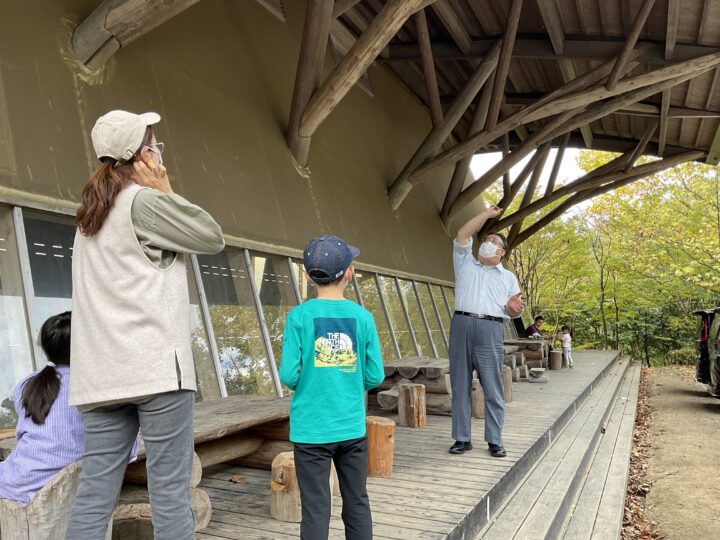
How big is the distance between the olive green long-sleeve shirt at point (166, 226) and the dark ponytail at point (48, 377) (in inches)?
21.7

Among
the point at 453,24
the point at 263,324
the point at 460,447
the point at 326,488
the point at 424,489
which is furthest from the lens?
the point at 453,24

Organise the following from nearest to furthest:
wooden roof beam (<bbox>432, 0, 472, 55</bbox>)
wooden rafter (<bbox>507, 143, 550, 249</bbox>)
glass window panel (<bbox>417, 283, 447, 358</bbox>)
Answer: wooden roof beam (<bbox>432, 0, 472, 55</bbox>) → glass window panel (<bbox>417, 283, 447, 358</bbox>) → wooden rafter (<bbox>507, 143, 550, 249</bbox>)

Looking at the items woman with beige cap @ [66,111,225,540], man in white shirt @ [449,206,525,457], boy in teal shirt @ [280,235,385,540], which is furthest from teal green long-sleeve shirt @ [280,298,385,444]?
man in white shirt @ [449,206,525,457]

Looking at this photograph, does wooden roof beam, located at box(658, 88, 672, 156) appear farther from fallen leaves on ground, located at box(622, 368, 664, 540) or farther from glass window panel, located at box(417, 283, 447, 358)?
fallen leaves on ground, located at box(622, 368, 664, 540)

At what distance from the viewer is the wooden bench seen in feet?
5.90

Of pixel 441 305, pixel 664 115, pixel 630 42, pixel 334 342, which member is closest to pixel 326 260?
pixel 334 342

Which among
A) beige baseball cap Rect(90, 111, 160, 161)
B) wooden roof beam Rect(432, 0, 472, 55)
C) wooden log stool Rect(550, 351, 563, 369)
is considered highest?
wooden roof beam Rect(432, 0, 472, 55)

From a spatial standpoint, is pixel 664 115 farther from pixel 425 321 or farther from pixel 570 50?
pixel 425 321

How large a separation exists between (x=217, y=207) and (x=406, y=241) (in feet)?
16.8

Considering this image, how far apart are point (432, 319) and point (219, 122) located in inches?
219

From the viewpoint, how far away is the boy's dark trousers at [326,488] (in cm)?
205

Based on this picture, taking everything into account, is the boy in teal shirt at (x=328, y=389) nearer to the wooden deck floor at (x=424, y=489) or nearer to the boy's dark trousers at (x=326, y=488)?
the boy's dark trousers at (x=326, y=488)

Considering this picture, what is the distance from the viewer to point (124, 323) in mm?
1600

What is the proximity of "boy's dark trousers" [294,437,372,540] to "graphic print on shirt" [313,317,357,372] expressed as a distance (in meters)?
0.29
